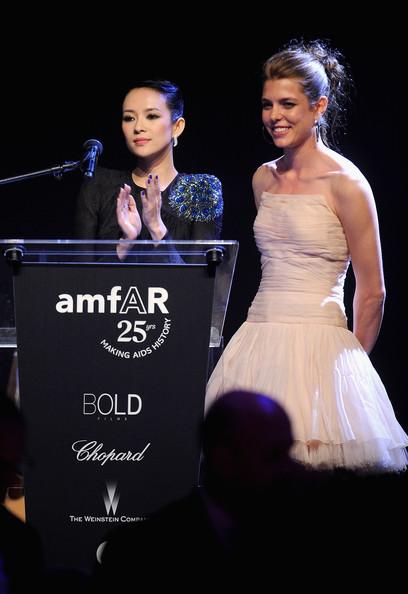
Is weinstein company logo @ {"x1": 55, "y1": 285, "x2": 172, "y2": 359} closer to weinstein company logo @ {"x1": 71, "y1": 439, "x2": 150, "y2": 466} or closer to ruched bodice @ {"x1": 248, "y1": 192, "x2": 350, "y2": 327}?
weinstein company logo @ {"x1": 71, "y1": 439, "x2": 150, "y2": 466}

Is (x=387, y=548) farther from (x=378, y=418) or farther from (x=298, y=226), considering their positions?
(x=298, y=226)

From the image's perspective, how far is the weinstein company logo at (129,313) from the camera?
2.28 m

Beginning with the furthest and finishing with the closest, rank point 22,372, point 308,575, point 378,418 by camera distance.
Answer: point 378,418
point 22,372
point 308,575

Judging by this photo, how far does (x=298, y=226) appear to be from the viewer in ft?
9.34

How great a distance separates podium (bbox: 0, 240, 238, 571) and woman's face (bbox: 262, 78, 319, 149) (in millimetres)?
729

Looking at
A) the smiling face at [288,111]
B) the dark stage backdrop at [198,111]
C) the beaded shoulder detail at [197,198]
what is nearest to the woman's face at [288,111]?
the smiling face at [288,111]

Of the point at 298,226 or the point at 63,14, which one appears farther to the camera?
the point at 63,14

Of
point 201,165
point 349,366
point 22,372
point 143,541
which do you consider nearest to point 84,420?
point 22,372

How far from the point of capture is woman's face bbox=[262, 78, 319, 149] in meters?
2.86

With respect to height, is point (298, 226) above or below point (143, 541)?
above

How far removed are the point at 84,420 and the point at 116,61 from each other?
272 cm

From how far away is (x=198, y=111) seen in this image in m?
4.64

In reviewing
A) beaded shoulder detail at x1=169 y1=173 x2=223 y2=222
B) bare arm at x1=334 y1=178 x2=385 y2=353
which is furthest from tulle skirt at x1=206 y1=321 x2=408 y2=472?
beaded shoulder detail at x1=169 y1=173 x2=223 y2=222

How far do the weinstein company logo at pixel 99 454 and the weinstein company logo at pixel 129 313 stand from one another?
22 cm
